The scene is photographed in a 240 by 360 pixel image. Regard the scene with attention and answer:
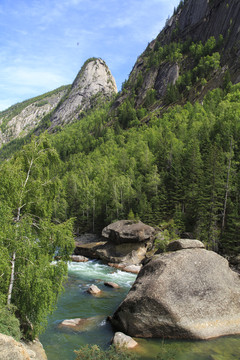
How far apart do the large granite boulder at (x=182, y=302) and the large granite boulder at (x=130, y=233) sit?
74.8 ft

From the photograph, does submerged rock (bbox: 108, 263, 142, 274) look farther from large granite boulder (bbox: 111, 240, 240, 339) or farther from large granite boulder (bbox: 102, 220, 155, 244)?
large granite boulder (bbox: 111, 240, 240, 339)

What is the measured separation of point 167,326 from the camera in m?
16.9

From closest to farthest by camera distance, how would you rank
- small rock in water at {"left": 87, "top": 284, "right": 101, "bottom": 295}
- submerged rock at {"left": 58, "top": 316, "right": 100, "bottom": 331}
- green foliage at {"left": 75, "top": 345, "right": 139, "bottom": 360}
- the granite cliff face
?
green foliage at {"left": 75, "top": 345, "right": 139, "bottom": 360} < submerged rock at {"left": 58, "top": 316, "right": 100, "bottom": 331} < small rock in water at {"left": 87, "top": 284, "right": 101, "bottom": 295} < the granite cliff face

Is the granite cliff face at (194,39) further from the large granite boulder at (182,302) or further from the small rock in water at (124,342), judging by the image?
the small rock in water at (124,342)

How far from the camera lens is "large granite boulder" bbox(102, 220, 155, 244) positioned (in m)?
43.5

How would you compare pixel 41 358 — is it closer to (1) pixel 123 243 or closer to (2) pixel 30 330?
(2) pixel 30 330

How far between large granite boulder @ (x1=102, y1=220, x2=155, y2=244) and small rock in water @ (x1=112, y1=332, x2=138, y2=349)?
90.2ft

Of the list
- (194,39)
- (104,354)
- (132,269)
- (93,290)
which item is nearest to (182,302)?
(104,354)

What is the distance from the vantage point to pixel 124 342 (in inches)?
601

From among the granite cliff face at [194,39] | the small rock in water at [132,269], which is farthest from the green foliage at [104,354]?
the granite cliff face at [194,39]

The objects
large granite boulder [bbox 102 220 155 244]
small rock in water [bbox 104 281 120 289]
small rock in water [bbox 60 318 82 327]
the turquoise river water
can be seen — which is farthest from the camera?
large granite boulder [bbox 102 220 155 244]

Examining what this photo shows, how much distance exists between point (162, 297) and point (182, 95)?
399 feet

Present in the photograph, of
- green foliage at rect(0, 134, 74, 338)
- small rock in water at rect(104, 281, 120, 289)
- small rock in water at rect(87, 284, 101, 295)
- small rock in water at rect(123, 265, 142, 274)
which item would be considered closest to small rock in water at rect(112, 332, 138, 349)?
green foliage at rect(0, 134, 74, 338)

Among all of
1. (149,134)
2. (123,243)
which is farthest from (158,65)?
(123,243)
